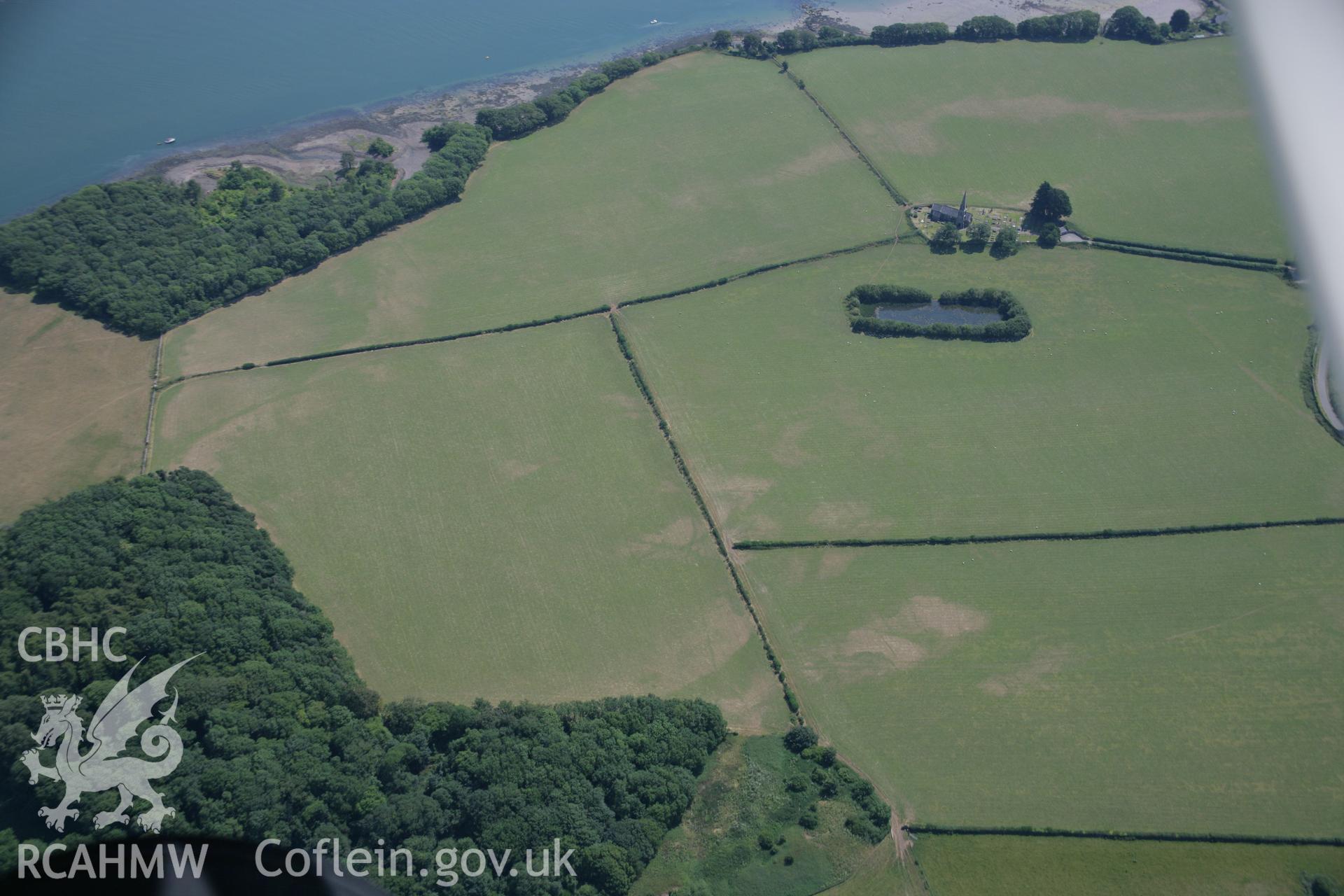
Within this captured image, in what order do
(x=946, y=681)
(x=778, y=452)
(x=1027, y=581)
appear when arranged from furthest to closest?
(x=778, y=452)
(x=1027, y=581)
(x=946, y=681)

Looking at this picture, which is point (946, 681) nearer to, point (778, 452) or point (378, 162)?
point (778, 452)

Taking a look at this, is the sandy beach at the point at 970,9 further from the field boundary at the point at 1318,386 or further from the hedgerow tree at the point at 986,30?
the field boundary at the point at 1318,386

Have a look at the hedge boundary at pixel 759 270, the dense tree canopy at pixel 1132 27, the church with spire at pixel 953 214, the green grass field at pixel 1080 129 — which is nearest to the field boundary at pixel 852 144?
the green grass field at pixel 1080 129

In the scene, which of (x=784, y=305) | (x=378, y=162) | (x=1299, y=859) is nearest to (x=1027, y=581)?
(x=1299, y=859)

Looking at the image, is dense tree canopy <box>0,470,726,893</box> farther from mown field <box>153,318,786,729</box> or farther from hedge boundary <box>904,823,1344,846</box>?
hedge boundary <box>904,823,1344,846</box>

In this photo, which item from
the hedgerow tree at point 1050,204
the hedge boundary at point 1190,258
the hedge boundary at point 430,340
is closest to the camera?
the hedge boundary at point 430,340

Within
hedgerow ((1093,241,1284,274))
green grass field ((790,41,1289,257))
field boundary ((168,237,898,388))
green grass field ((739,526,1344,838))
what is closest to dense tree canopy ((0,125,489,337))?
field boundary ((168,237,898,388))

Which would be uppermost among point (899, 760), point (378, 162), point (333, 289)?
point (378, 162)
